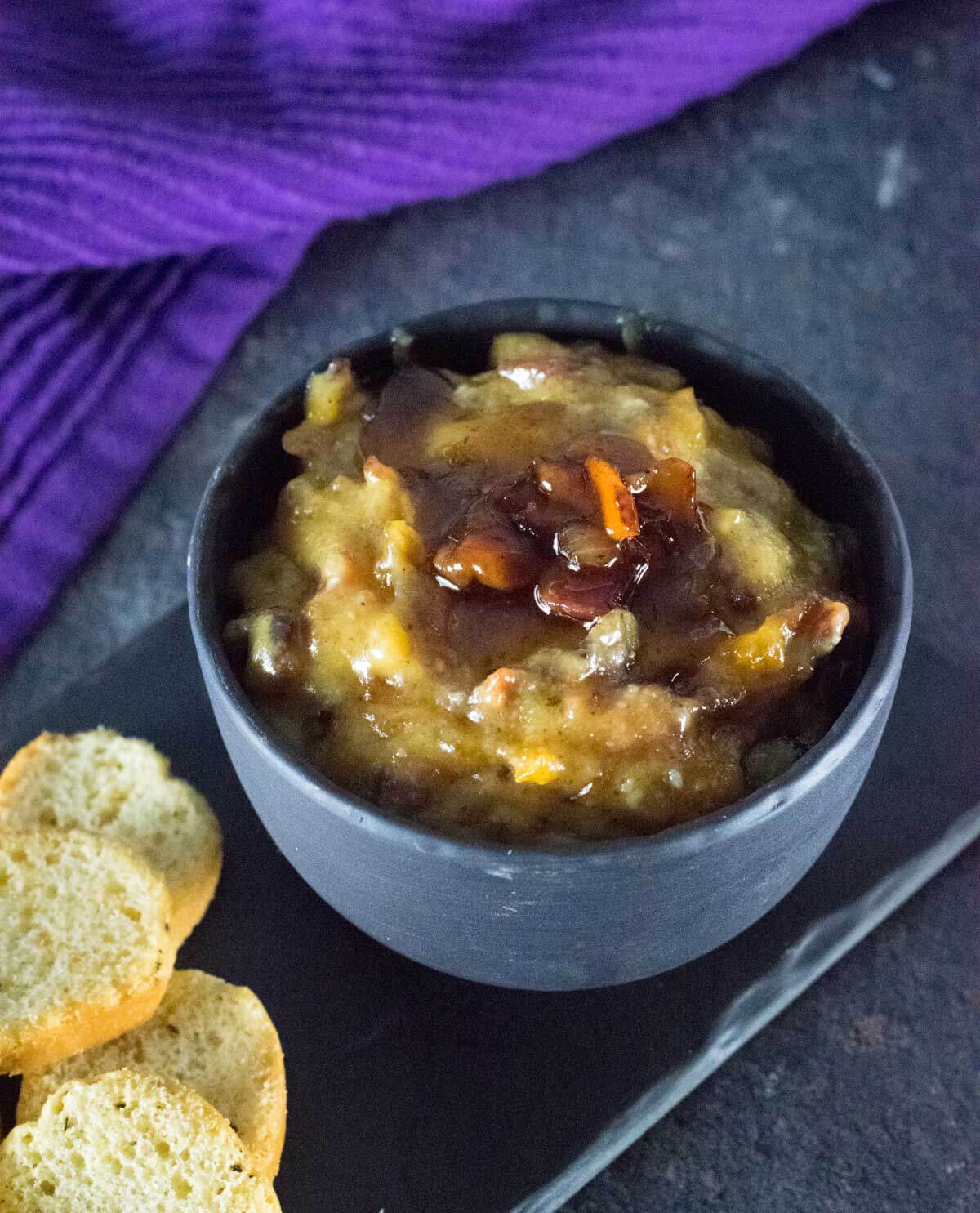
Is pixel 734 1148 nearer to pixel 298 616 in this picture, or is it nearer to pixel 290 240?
pixel 298 616

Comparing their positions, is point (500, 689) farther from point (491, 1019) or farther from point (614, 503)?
point (491, 1019)

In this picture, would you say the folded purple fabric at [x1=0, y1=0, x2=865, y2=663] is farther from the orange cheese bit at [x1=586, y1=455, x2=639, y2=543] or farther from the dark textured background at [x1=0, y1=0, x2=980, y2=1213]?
the orange cheese bit at [x1=586, y1=455, x2=639, y2=543]

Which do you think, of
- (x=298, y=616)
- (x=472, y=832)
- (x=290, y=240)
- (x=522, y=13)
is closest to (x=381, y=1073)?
(x=472, y=832)

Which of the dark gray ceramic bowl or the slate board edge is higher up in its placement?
the dark gray ceramic bowl

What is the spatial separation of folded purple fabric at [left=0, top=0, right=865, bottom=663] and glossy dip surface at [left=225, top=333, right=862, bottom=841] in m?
1.00

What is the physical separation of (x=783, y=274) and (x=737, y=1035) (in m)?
1.75

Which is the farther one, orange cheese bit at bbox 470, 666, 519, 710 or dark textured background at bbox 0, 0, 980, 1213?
dark textured background at bbox 0, 0, 980, 1213

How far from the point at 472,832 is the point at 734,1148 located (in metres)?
0.66

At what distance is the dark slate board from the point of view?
5.52 feet

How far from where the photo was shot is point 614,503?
154 cm

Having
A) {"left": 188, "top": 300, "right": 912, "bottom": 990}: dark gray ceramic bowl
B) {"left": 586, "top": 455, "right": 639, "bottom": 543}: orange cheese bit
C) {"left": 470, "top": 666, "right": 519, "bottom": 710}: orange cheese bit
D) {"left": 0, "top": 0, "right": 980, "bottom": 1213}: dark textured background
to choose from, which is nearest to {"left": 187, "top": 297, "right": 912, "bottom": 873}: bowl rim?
{"left": 188, "top": 300, "right": 912, "bottom": 990}: dark gray ceramic bowl

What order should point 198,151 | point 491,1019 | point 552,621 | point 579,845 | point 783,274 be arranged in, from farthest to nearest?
1. point 783,274
2. point 198,151
3. point 491,1019
4. point 552,621
5. point 579,845

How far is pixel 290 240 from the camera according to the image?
2764mm

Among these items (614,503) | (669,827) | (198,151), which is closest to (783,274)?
(198,151)
